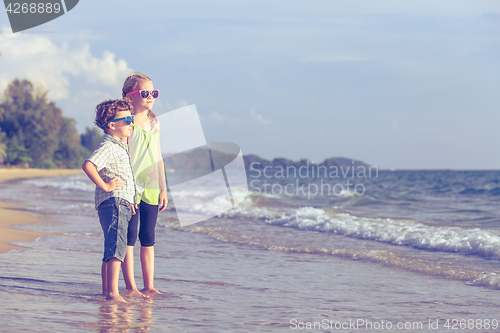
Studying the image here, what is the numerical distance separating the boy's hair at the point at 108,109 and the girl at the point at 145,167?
0.97ft

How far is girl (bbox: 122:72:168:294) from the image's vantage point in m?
3.42

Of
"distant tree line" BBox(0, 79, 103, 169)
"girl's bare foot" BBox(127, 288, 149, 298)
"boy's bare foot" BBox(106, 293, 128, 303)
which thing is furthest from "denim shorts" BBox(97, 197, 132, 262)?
"distant tree line" BBox(0, 79, 103, 169)

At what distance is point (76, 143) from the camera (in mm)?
63844

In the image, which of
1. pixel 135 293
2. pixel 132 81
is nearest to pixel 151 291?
pixel 135 293

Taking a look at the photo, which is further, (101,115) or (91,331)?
(101,115)

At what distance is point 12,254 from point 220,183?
66.5ft

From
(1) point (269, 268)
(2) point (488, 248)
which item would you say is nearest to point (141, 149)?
(1) point (269, 268)

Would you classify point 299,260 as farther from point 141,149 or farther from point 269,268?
A: point 141,149

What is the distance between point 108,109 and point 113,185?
544mm

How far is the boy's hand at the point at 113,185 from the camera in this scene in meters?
2.97

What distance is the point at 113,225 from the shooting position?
3.02 metres

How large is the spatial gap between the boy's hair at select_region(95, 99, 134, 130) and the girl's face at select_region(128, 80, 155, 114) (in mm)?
285

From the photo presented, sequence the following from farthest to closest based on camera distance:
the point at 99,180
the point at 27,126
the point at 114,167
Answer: the point at 27,126 → the point at 114,167 → the point at 99,180

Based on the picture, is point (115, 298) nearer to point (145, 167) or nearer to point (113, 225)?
point (113, 225)
